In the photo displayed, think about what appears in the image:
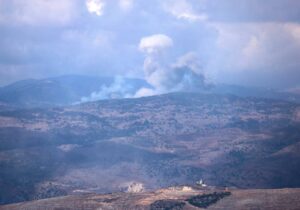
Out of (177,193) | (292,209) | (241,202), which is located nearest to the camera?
(292,209)

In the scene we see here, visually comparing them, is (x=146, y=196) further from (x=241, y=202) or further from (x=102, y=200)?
(x=241, y=202)

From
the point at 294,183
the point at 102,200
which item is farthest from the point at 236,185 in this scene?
the point at 102,200

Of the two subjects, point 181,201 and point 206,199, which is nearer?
point 181,201

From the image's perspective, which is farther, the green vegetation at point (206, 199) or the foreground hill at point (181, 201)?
the green vegetation at point (206, 199)

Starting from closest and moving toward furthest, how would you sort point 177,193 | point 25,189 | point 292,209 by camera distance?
1. point 292,209
2. point 177,193
3. point 25,189

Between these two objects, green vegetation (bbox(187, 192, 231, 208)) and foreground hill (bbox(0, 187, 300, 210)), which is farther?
green vegetation (bbox(187, 192, 231, 208))

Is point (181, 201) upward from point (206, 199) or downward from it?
downward

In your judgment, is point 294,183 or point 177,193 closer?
point 177,193
